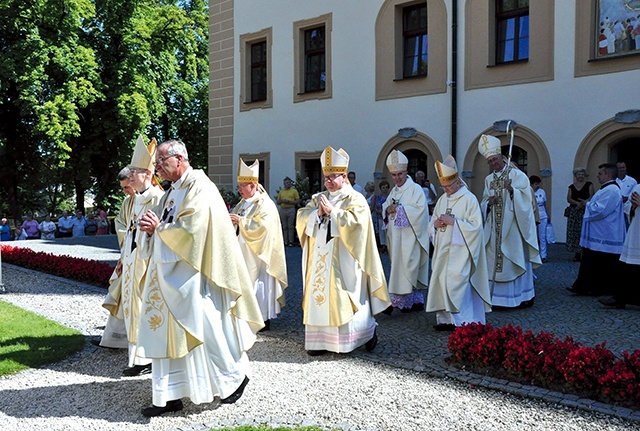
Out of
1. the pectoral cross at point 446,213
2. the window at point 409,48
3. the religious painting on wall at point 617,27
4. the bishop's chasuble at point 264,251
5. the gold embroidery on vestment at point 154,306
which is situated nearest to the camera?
the gold embroidery on vestment at point 154,306

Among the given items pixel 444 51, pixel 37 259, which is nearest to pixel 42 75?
pixel 37 259

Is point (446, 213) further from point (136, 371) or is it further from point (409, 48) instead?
point (409, 48)

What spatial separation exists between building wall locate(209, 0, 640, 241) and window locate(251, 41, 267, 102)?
1.58 ft

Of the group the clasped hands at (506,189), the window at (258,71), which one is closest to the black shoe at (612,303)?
the clasped hands at (506,189)

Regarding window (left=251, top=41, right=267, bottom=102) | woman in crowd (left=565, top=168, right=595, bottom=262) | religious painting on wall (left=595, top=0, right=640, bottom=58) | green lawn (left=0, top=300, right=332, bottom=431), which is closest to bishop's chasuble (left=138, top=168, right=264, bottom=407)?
green lawn (left=0, top=300, right=332, bottom=431)

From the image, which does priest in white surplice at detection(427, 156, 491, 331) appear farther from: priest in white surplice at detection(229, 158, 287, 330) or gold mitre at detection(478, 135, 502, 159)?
priest in white surplice at detection(229, 158, 287, 330)

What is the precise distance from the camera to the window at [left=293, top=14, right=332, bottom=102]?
60.8 feet

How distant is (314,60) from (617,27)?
335 inches

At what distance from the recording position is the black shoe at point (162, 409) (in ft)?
15.1

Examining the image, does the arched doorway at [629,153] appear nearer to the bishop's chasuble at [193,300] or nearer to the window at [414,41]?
the window at [414,41]

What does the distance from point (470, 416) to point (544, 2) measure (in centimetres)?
1200

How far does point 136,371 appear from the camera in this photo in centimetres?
570

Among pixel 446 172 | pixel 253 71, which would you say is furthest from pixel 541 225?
pixel 253 71

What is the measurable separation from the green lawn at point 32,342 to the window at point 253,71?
13.3 meters
